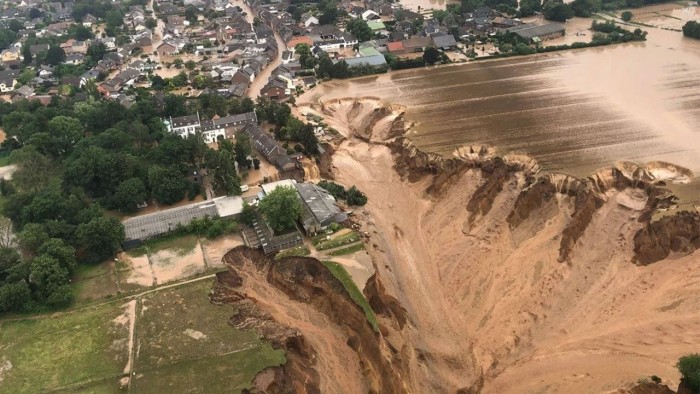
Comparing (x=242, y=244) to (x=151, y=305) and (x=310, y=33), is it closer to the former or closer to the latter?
(x=151, y=305)

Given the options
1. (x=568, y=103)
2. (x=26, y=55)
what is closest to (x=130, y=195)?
(x=568, y=103)

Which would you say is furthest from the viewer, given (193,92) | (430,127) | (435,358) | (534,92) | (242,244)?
(193,92)

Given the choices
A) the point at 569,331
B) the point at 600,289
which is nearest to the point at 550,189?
the point at 600,289

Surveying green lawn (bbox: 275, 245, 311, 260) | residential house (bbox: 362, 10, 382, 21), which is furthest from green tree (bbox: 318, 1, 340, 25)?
green lawn (bbox: 275, 245, 311, 260)

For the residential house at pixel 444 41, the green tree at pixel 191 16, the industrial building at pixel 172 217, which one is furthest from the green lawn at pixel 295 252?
the green tree at pixel 191 16

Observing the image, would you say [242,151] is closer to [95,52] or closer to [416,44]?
[416,44]

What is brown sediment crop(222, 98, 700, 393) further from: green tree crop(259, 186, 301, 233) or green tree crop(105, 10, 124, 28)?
green tree crop(105, 10, 124, 28)
